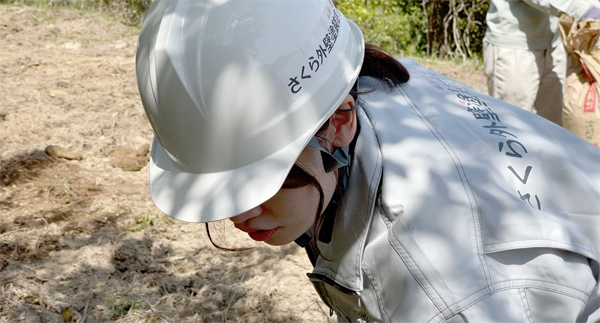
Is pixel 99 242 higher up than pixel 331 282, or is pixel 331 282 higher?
pixel 331 282

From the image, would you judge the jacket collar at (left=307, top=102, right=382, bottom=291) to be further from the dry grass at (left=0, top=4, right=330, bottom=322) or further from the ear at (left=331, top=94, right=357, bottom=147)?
the dry grass at (left=0, top=4, right=330, bottom=322)

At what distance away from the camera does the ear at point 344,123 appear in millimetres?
1425

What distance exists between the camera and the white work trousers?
4.21 metres

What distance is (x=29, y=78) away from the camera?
5.08 meters

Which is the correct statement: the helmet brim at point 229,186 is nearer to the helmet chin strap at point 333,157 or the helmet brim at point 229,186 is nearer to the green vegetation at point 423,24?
the helmet chin strap at point 333,157

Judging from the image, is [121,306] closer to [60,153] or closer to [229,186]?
[229,186]

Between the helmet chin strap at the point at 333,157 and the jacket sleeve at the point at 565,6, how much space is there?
2.76 m

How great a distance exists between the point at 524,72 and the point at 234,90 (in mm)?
3510

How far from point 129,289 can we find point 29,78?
3086 millimetres

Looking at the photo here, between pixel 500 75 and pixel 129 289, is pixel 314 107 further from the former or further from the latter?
pixel 500 75

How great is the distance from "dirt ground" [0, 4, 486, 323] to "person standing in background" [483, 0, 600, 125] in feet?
6.97

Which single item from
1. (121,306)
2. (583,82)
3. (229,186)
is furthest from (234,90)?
(583,82)

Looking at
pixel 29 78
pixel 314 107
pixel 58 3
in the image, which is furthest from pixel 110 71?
pixel 314 107

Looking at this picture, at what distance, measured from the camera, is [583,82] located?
3518mm
